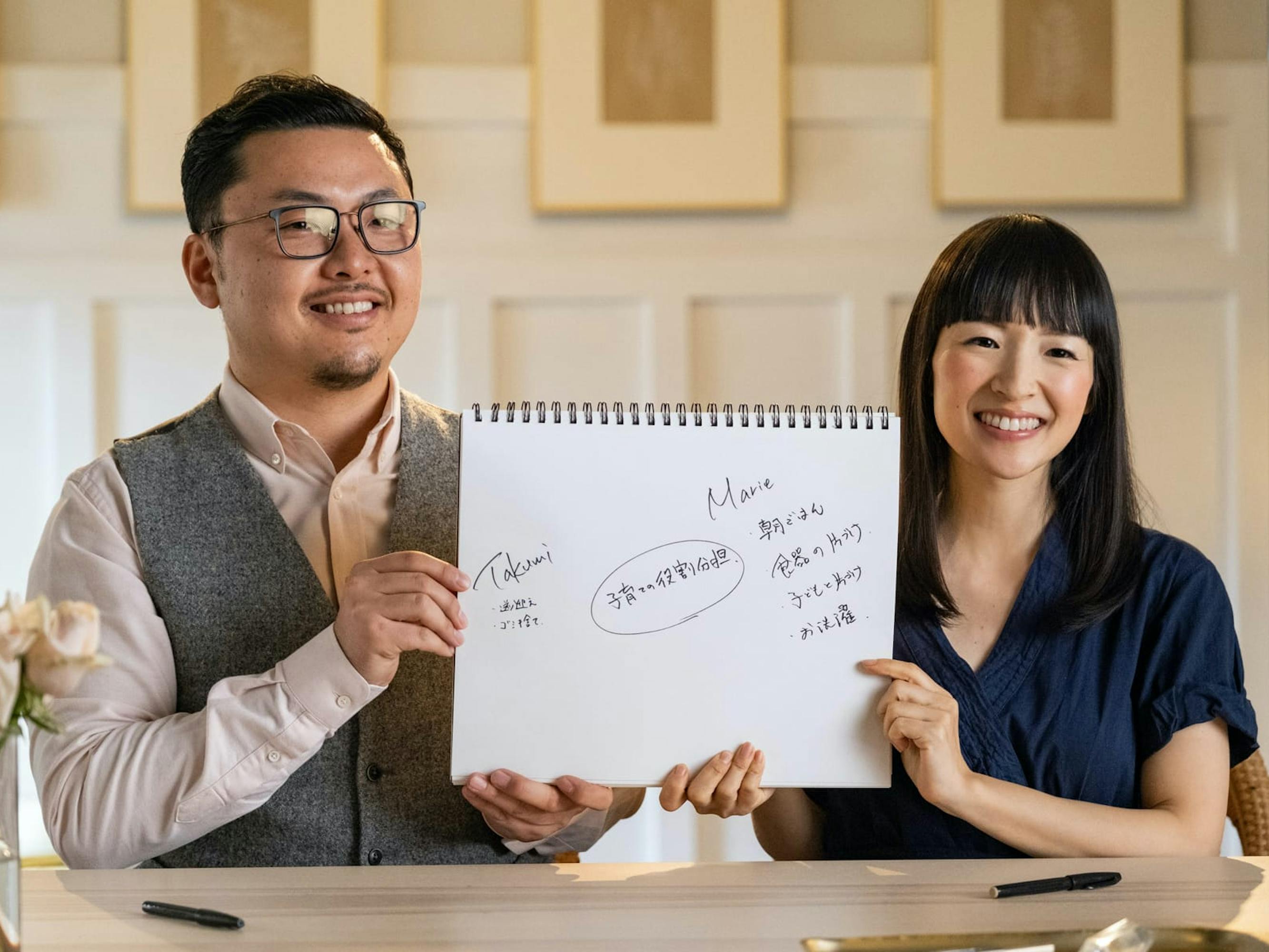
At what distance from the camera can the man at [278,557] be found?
1.25 m

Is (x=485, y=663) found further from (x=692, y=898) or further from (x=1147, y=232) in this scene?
(x=1147, y=232)

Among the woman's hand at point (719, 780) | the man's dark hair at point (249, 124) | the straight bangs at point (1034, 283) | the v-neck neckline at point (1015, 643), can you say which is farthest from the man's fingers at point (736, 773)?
the man's dark hair at point (249, 124)

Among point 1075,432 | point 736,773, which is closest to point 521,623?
point 736,773

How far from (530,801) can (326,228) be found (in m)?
0.70

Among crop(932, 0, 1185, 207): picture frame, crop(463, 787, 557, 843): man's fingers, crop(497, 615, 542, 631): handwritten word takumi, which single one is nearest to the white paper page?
crop(497, 615, 542, 631): handwritten word takumi

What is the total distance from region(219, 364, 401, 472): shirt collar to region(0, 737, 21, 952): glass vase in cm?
63

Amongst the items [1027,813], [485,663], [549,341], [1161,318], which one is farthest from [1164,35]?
[485,663]

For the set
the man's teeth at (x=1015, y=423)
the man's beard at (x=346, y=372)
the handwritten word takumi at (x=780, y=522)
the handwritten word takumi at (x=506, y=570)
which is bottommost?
the handwritten word takumi at (x=506, y=570)

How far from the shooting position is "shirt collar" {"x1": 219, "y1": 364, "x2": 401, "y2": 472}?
1487mm

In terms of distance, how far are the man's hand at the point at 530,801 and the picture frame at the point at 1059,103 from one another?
150 centimetres

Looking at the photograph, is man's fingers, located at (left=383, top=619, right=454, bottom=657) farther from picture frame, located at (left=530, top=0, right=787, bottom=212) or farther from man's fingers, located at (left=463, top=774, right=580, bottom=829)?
picture frame, located at (left=530, top=0, right=787, bottom=212)

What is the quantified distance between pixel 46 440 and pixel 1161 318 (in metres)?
2.12

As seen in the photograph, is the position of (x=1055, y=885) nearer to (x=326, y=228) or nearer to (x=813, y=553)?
(x=813, y=553)

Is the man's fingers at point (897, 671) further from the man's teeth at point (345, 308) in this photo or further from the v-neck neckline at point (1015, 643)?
Result: the man's teeth at point (345, 308)
